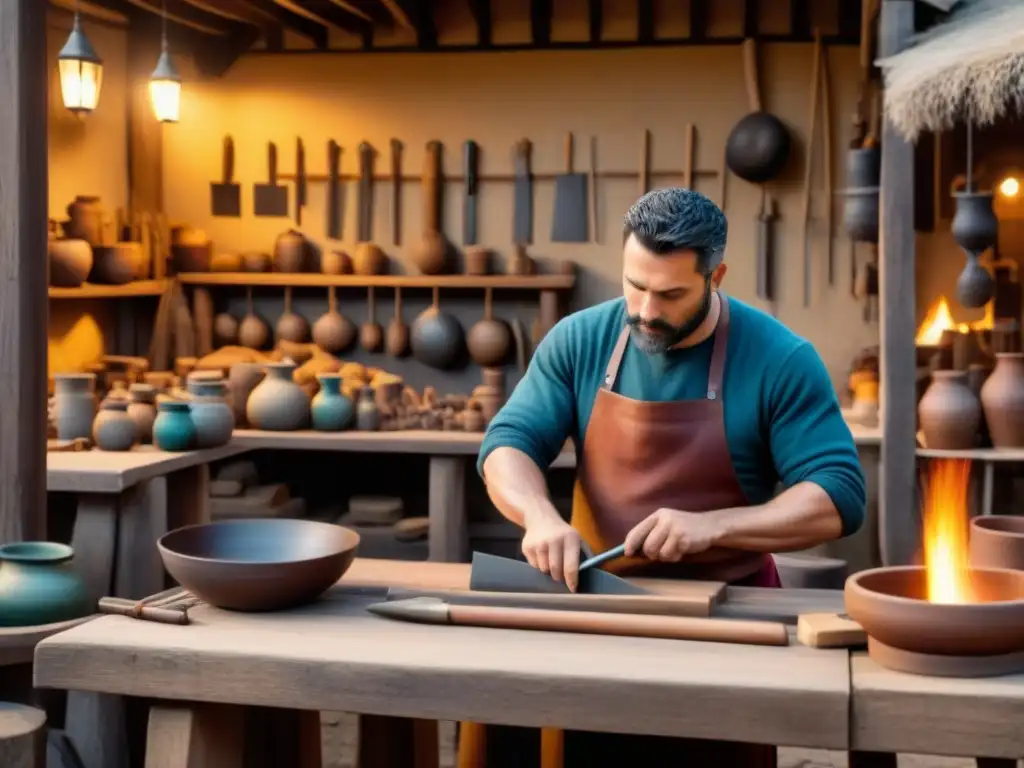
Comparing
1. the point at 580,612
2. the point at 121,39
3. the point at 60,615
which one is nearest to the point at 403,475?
the point at 121,39

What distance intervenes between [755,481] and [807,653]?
→ 34.7 inches

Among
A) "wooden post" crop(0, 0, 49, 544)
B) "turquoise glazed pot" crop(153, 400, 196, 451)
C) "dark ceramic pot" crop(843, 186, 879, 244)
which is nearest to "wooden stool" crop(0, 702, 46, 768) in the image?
"wooden post" crop(0, 0, 49, 544)

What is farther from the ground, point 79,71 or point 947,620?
point 79,71

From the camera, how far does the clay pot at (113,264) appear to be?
284 inches

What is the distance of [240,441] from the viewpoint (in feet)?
20.4

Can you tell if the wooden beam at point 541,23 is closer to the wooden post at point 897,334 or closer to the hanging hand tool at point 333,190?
the hanging hand tool at point 333,190

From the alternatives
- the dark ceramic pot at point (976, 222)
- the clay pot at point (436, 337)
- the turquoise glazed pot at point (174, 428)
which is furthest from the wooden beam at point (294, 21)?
the dark ceramic pot at point (976, 222)

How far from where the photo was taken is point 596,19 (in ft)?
27.0

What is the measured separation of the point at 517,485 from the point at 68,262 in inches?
162

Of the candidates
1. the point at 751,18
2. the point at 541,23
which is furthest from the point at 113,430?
the point at 751,18

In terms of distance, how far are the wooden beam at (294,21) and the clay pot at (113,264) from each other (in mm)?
1629

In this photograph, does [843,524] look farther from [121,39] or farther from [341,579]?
[121,39]

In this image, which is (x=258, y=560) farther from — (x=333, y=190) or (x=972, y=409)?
A: (x=333, y=190)

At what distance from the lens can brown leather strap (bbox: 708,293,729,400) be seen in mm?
3369
